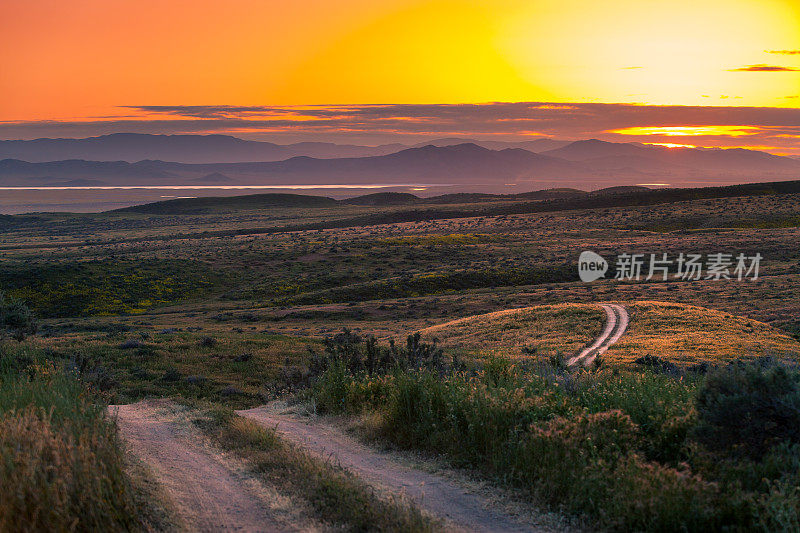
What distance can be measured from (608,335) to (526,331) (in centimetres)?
405

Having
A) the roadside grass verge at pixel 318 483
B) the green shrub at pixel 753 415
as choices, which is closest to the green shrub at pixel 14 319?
the roadside grass verge at pixel 318 483

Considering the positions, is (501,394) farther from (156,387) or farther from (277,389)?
(156,387)

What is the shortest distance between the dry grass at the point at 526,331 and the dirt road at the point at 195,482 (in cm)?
1736

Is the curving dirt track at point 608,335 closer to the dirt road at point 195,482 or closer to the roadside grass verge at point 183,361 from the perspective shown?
the roadside grass verge at point 183,361

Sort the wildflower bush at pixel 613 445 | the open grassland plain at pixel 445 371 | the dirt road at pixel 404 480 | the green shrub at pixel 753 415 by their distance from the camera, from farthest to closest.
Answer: the green shrub at pixel 753 415 < the dirt road at pixel 404 480 < the open grassland plain at pixel 445 371 < the wildflower bush at pixel 613 445

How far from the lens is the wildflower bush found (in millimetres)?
6066

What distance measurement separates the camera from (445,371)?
1395cm

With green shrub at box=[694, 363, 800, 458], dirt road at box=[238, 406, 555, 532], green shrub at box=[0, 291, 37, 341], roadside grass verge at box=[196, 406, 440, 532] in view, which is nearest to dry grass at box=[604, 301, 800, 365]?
green shrub at box=[694, 363, 800, 458]

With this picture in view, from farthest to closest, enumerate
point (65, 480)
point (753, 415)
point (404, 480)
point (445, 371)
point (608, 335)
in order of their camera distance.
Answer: point (608, 335) → point (445, 371) → point (404, 480) → point (753, 415) → point (65, 480)

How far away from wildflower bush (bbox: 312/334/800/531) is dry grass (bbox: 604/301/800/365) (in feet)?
45.9

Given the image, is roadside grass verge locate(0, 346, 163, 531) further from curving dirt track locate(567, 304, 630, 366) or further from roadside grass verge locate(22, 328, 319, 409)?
curving dirt track locate(567, 304, 630, 366)

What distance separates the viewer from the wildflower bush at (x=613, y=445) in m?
6.07

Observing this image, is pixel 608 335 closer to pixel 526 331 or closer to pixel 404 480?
pixel 526 331

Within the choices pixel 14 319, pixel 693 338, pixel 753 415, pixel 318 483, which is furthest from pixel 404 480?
pixel 14 319
